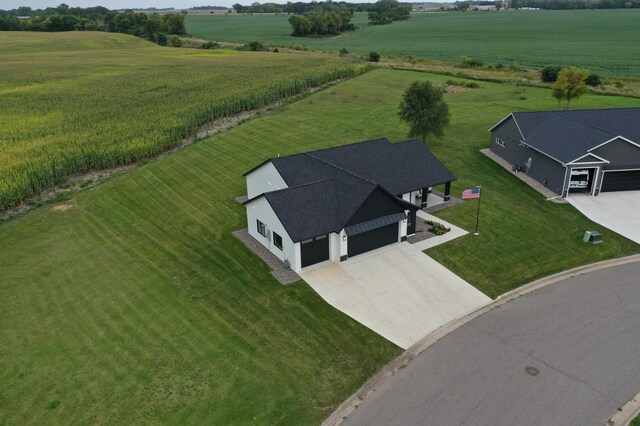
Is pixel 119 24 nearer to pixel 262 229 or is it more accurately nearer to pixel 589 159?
pixel 262 229

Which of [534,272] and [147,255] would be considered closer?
[534,272]

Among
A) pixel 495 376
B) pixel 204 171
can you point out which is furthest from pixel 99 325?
pixel 204 171

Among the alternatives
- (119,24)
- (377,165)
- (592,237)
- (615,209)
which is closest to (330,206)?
(377,165)

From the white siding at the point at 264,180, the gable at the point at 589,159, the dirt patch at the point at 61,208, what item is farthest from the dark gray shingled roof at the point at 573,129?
the dirt patch at the point at 61,208

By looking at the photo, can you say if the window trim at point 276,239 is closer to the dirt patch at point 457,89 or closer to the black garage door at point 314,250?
the black garage door at point 314,250

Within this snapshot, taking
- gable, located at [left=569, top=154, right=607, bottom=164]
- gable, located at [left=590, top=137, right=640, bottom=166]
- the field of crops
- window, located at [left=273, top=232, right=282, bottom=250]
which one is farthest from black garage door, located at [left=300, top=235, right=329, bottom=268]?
the field of crops

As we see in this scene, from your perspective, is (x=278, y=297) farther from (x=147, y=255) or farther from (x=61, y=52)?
(x=61, y=52)

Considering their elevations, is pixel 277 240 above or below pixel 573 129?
below
